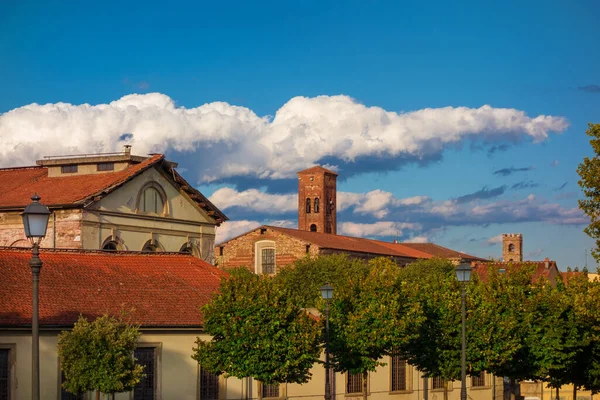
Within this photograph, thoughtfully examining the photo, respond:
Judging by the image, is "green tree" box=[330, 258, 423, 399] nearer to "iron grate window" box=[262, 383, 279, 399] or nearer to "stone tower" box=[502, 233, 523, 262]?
"iron grate window" box=[262, 383, 279, 399]

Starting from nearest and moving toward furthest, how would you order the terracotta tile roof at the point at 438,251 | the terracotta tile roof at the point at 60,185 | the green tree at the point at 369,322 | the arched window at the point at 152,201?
the green tree at the point at 369,322, the terracotta tile roof at the point at 60,185, the arched window at the point at 152,201, the terracotta tile roof at the point at 438,251

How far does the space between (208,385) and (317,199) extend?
97.9 m

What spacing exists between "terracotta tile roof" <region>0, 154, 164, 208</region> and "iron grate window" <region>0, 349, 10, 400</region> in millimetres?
14917

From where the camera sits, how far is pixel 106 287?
33.9 meters

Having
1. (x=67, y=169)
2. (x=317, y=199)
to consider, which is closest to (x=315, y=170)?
(x=317, y=199)

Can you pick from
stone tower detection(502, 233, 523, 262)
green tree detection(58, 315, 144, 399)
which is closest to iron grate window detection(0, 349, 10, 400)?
green tree detection(58, 315, 144, 399)

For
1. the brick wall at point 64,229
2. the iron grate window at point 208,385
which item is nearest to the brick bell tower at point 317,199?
the brick wall at point 64,229

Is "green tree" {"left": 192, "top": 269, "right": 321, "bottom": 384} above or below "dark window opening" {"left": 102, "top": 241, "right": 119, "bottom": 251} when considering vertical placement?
Answer: below

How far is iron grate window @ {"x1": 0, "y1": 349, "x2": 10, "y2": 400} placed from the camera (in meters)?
29.9

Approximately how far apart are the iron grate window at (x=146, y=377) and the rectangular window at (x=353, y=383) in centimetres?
1025

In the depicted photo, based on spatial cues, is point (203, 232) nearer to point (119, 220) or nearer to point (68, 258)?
point (119, 220)

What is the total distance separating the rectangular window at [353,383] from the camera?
39966 mm

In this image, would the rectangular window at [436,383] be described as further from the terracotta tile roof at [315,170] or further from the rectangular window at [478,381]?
the terracotta tile roof at [315,170]

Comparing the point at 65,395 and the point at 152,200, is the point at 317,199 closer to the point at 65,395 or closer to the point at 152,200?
the point at 152,200
